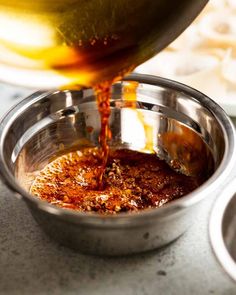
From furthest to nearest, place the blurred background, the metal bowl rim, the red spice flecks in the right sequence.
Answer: the blurred background → the red spice flecks → the metal bowl rim

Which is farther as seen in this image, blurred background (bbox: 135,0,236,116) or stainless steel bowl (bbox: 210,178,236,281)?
blurred background (bbox: 135,0,236,116)

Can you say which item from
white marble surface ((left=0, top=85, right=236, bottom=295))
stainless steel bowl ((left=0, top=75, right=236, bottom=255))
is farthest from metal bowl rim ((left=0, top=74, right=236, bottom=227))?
white marble surface ((left=0, top=85, right=236, bottom=295))

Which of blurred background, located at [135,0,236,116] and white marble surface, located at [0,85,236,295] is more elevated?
blurred background, located at [135,0,236,116]

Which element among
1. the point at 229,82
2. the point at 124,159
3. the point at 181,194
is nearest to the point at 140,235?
the point at 181,194

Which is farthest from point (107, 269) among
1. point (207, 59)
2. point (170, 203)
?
point (207, 59)

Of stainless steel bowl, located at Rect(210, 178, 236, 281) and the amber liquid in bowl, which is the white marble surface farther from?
the amber liquid in bowl

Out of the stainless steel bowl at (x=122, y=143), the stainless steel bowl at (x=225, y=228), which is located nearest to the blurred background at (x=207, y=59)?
the stainless steel bowl at (x=122, y=143)

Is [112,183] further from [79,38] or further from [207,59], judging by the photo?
[207,59]
